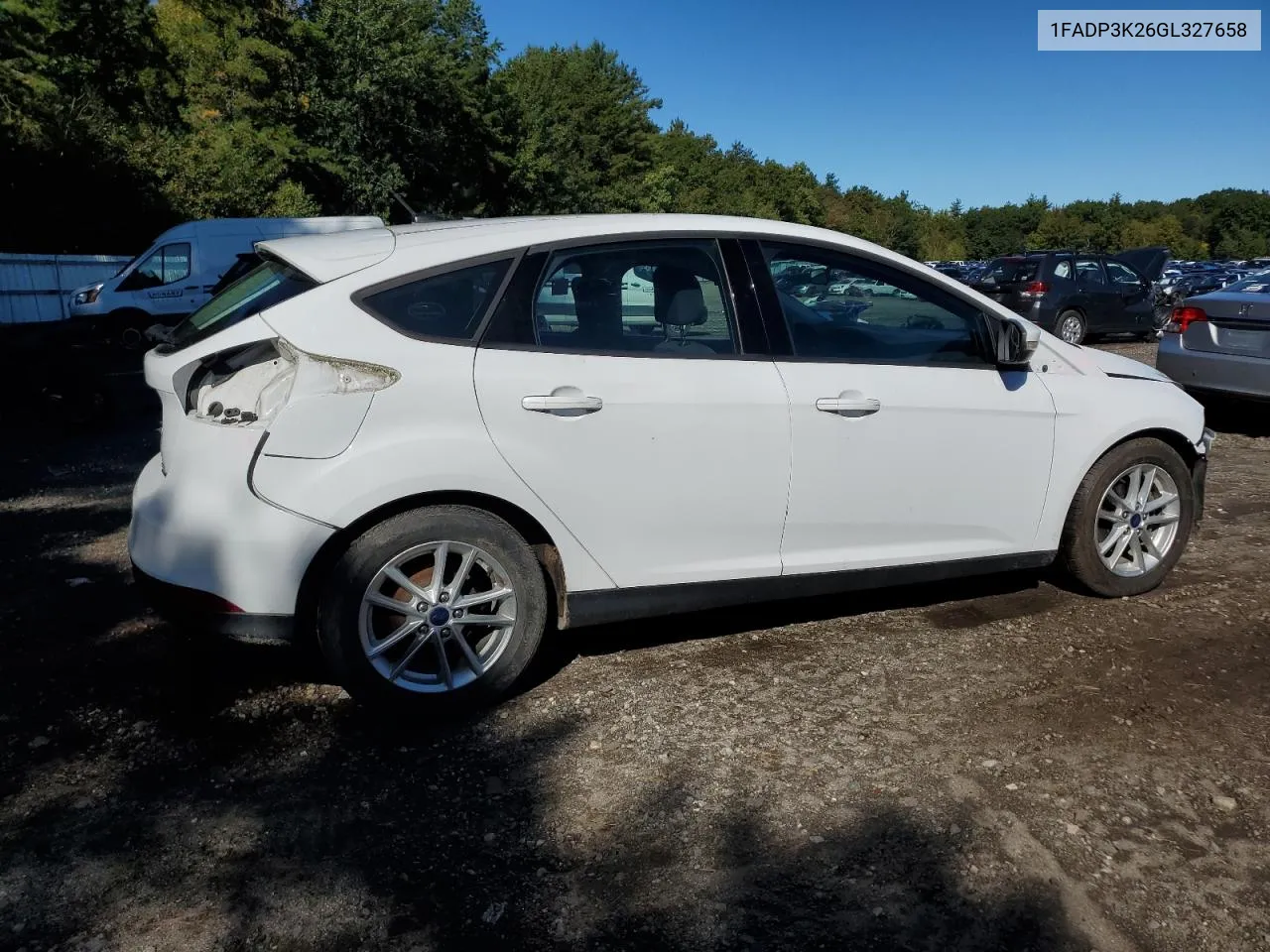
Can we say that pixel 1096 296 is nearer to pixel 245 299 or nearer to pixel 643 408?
pixel 643 408

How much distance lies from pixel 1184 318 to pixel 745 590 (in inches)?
274

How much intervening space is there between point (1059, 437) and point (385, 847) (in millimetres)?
3113

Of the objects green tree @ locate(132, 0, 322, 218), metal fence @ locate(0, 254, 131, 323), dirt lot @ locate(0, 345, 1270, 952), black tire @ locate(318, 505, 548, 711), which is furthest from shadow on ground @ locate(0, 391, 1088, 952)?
green tree @ locate(132, 0, 322, 218)

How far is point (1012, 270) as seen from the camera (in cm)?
1850

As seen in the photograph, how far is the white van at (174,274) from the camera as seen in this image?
1730 centimetres

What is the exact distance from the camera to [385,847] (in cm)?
286

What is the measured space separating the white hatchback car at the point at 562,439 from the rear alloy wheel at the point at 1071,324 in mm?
14982

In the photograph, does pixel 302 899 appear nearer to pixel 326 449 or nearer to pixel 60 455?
pixel 326 449

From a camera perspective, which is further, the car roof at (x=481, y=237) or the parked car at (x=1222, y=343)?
the parked car at (x=1222, y=343)

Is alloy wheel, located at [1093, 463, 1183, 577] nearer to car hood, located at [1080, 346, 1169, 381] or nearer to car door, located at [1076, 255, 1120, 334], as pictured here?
car hood, located at [1080, 346, 1169, 381]

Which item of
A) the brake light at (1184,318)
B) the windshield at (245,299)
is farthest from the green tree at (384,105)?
the windshield at (245,299)

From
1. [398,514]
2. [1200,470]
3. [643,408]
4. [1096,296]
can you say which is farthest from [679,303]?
[1096,296]

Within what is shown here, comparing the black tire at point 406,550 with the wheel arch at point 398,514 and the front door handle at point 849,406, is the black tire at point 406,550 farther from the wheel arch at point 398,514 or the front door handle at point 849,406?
the front door handle at point 849,406

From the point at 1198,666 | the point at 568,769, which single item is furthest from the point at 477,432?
the point at 1198,666
